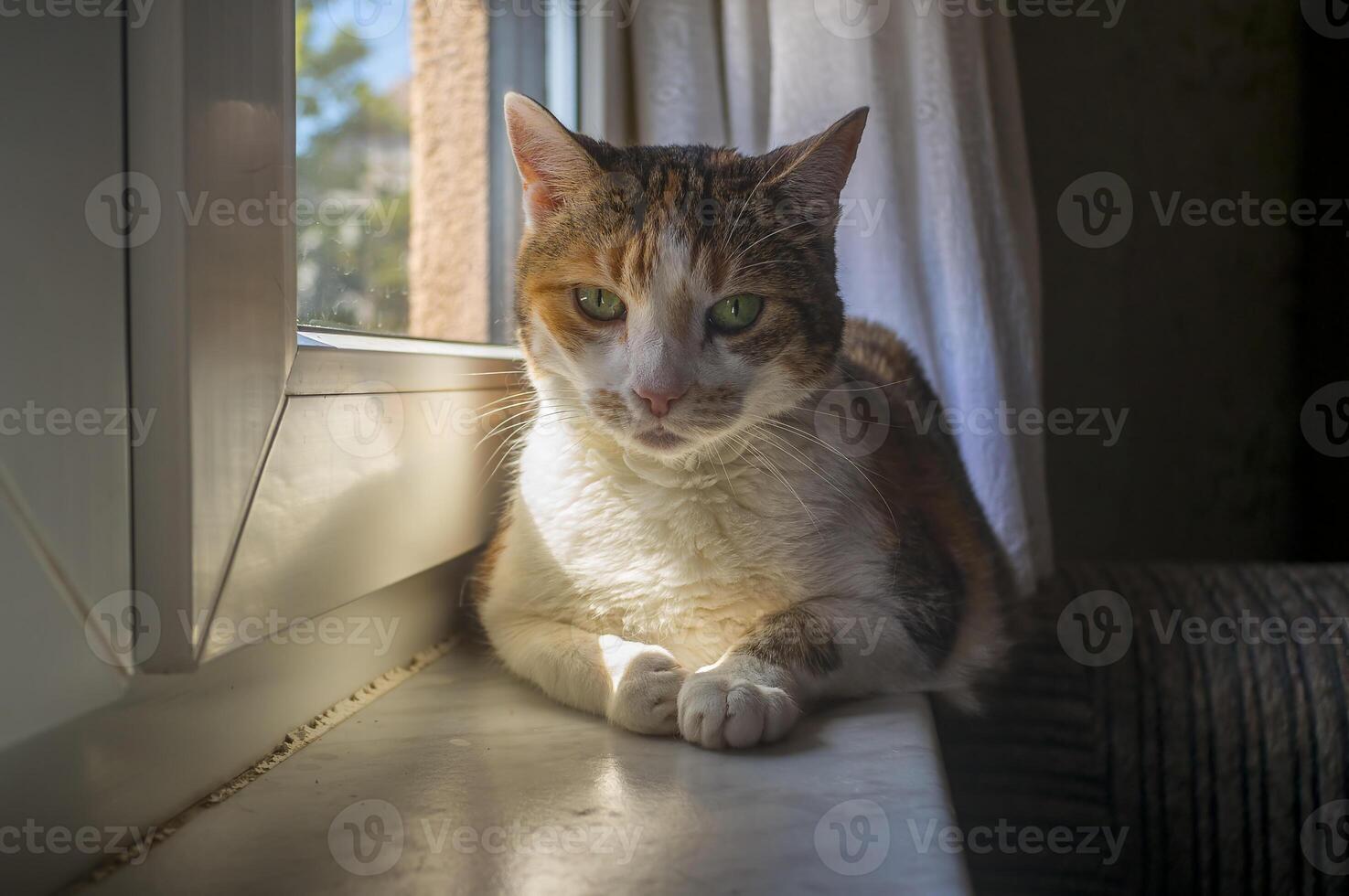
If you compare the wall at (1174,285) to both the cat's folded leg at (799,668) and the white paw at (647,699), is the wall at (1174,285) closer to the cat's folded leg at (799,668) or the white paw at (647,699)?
the cat's folded leg at (799,668)

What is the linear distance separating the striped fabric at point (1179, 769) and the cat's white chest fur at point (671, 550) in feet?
1.83

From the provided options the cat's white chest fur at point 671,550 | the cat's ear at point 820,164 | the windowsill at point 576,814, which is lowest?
the windowsill at point 576,814

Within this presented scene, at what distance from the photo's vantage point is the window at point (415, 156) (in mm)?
1313

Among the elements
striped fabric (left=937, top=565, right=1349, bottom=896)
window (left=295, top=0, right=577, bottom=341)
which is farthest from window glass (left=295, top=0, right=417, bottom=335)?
striped fabric (left=937, top=565, right=1349, bottom=896)

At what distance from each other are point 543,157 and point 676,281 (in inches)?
11.4

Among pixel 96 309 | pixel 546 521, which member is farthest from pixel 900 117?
pixel 96 309

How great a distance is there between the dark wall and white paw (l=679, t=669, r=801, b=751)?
2.13 meters

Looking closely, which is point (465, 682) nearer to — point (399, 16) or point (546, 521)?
point (546, 521)

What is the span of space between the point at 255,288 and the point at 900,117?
4.95ft

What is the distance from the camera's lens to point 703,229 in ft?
4.01

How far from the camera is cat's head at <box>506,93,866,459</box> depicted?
45.4 inches

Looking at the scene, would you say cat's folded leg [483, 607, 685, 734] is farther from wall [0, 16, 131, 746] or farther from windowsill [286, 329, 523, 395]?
wall [0, 16, 131, 746]

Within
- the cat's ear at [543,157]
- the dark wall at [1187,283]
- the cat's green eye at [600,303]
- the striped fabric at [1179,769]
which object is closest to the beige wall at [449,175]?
the cat's ear at [543,157]

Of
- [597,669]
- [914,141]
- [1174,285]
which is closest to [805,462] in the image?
[597,669]
